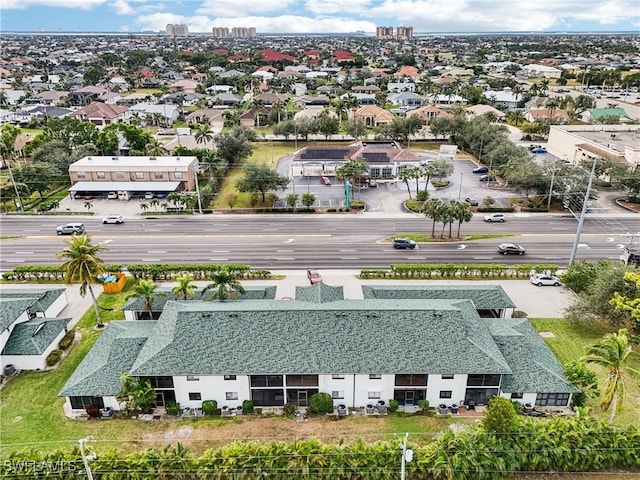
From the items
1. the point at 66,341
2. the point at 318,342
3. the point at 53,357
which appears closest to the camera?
the point at 318,342

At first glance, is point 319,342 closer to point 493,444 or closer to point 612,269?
point 493,444

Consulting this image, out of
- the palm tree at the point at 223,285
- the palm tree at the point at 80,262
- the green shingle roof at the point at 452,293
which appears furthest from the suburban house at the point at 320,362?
the palm tree at the point at 80,262

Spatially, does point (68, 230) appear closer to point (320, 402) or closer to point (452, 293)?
point (320, 402)

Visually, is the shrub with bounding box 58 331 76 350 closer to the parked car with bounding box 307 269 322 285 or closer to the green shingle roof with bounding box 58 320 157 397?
the green shingle roof with bounding box 58 320 157 397

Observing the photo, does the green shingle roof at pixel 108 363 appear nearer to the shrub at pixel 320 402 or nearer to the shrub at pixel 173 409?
the shrub at pixel 173 409

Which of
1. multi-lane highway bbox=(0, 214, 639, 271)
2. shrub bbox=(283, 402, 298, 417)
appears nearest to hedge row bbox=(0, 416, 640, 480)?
shrub bbox=(283, 402, 298, 417)

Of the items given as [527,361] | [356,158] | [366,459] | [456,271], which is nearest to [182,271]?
[456,271]

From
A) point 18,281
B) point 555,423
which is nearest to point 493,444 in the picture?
point 555,423
